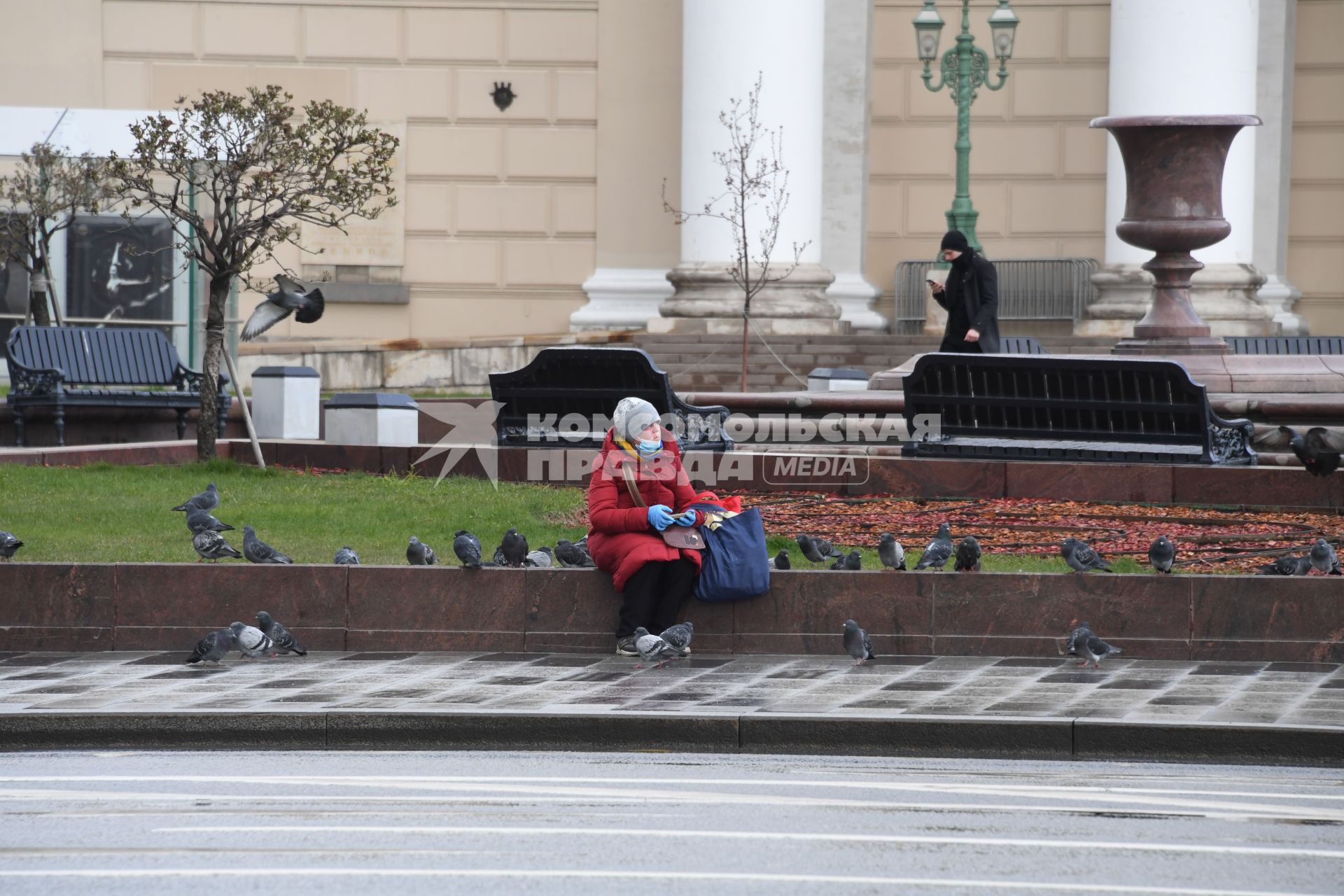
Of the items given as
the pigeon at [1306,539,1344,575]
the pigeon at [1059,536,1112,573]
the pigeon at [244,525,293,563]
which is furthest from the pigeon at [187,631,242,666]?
the pigeon at [1306,539,1344,575]

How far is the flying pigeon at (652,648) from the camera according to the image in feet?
30.3

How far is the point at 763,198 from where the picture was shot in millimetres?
26078

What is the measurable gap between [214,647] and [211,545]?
3.78 ft

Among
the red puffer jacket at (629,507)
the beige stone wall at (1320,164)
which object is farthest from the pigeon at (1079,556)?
the beige stone wall at (1320,164)

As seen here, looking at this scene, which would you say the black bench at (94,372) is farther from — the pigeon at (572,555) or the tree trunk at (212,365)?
the pigeon at (572,555)

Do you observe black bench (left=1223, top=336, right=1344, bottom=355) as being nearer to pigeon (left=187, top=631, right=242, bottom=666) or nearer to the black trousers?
the black trousers

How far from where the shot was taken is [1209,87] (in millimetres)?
25453

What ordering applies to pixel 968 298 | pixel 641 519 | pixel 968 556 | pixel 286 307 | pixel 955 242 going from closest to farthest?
pixel 641 519 < pixel 968 556 < pixel 286 307 < pixel 955 242 < pixel 968 298

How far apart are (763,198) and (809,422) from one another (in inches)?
452

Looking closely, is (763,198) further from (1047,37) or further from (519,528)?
(519,528)

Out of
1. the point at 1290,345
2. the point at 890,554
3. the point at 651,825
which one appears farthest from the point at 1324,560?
the point at 1290,345

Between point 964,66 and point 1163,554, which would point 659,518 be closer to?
point 1163,554

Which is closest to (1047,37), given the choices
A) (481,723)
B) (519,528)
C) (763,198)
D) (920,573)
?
(763,198)

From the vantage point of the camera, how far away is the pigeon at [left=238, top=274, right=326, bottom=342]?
1541cm
